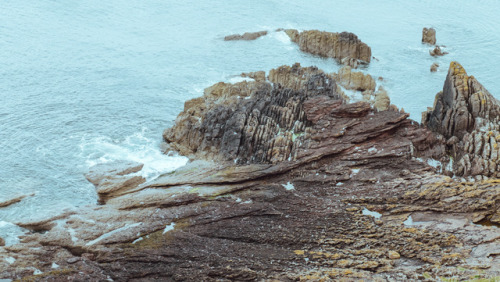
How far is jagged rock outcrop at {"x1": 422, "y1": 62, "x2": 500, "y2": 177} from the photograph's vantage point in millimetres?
33500

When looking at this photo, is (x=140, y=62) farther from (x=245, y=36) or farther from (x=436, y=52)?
(x=436, y=52)

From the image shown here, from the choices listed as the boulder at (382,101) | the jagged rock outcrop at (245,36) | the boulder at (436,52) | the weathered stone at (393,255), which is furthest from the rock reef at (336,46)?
the weathered stone at (393,255)

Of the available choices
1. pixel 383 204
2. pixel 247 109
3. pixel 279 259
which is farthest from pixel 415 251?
pixel 247 109

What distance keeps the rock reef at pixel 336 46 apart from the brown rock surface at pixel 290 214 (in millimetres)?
23802

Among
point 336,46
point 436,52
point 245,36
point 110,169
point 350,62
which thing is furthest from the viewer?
point 245,36

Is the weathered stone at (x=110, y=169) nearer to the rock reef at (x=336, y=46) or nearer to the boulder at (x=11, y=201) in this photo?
the boulder at (x=11, y=201)

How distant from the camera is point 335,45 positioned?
64188mm

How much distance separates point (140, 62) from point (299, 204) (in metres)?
37.8

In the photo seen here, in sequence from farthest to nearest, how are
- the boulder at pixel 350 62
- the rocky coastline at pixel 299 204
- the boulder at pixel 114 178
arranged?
1. the boulder at pixel 350 62
2. the boulder at pixel 114 178
3. the rocky coastline at pixel 299 204

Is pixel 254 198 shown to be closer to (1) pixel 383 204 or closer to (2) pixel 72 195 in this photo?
(1) pixel 383 204

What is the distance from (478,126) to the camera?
3600 cm

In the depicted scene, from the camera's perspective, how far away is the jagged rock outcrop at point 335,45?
208 ft

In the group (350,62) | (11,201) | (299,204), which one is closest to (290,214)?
(299,204)

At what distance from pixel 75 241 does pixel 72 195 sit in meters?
6.27
